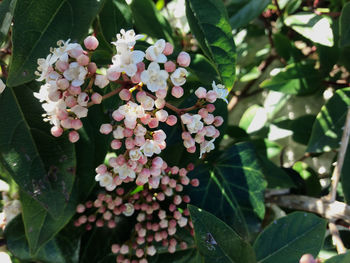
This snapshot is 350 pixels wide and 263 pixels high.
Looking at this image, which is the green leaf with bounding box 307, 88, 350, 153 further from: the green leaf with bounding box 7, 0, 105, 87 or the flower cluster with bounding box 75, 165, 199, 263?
the green leaf with bounding box 7, 0, 105, 87

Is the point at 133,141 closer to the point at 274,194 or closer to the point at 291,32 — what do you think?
the point at 274,194

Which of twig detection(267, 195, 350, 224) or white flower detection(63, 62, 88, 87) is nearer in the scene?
white flower detection(63, 62, 88, 87)

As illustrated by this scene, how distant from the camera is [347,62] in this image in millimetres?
1017

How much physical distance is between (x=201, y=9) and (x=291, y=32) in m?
0.62

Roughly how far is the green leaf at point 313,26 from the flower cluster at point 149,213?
394 mm

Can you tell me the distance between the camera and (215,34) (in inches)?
24.2

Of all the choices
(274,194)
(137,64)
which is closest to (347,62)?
(274,194)

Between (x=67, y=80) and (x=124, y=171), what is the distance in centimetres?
15

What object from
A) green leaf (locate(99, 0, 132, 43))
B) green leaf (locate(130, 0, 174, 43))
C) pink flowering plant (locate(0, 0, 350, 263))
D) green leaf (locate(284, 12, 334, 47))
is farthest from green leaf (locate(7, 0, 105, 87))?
green leaf (locate(284, 12, 334, 47))

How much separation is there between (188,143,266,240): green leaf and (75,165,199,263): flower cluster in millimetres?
48

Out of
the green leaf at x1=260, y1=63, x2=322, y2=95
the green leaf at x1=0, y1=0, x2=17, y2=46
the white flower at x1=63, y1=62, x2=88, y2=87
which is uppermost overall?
the green leaf at x1=0, y1=0, x2=17, y2=46

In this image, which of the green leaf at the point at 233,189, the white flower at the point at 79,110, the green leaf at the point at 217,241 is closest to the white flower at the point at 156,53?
the white flower at the point at 79,110

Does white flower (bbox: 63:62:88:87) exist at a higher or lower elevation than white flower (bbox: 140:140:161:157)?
higher

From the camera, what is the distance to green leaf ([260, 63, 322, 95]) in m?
0.95
